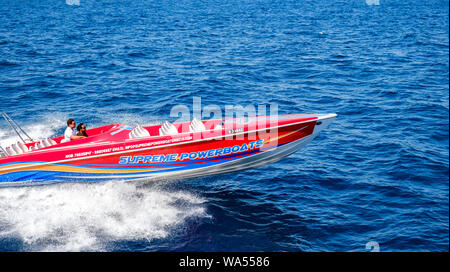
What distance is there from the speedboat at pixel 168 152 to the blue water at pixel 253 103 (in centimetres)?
85

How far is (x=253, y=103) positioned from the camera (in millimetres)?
23047

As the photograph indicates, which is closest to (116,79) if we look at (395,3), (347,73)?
(347,73)

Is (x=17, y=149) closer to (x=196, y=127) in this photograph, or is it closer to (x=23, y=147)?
(x=23, y=147)

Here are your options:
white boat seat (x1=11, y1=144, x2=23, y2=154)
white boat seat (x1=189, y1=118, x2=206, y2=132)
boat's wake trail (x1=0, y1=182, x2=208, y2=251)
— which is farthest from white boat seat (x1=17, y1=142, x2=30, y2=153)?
white boat seat (x1=189, y1=118, x2=206, y2=132)

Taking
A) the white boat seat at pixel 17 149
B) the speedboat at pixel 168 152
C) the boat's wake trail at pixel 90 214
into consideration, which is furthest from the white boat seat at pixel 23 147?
the boat's wake trail at pixel 90 214

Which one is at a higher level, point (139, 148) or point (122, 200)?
point (139, 148)

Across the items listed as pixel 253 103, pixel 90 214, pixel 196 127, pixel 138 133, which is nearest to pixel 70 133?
pixel 138 133

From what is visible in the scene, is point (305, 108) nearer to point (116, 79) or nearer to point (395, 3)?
point (116, 79)

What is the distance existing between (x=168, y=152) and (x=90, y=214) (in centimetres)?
310

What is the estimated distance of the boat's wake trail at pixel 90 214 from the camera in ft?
39.4

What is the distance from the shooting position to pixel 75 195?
1442 centimetres

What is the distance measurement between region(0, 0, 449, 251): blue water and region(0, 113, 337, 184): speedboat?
2.78 feet

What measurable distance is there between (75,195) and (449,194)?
12.6m

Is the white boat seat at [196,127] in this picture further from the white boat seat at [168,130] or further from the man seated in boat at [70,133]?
the man seated in boat at [70,133]
